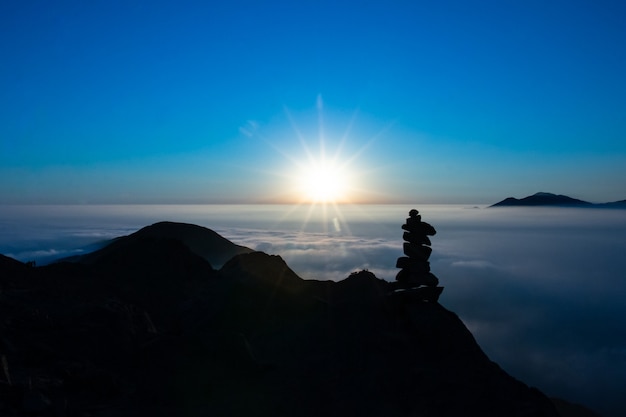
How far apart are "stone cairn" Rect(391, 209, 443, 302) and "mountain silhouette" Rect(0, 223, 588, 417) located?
84 cm

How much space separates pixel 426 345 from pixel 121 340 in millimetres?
16116

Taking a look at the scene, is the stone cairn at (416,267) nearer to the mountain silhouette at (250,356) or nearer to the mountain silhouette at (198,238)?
the mountain silhouette at (250,356)

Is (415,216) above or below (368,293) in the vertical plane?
above

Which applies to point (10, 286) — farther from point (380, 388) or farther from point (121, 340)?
point (380, 388)

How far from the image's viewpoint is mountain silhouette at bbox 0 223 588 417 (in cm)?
1686

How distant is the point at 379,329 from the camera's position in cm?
2573

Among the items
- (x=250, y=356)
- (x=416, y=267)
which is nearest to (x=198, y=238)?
(x=416, y=267)

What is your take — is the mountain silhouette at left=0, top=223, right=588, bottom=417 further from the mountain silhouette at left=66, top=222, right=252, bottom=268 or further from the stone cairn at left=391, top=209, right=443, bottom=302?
the mountain silhouette at left=66, top=222, right=252, bottom=268

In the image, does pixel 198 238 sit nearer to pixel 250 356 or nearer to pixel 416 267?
pixel 416 267

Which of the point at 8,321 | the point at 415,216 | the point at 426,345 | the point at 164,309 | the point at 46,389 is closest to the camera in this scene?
the point at 46,389

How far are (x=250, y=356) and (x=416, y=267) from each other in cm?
1234

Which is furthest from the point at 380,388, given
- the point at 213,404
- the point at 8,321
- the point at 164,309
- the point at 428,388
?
the point at 164,309

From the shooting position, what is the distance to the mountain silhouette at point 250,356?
16.9 meters

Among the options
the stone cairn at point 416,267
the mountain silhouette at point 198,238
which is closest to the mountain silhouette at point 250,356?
the stone cairn at point 416,267
